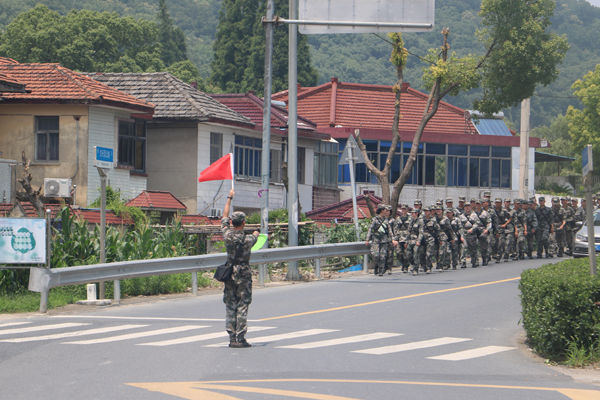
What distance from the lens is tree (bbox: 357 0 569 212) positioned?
25.7 meters

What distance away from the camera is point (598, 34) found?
513ft

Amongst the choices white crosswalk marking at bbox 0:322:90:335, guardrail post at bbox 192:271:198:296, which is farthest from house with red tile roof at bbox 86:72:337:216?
white crosswalk marking at bbox 0:322:90:335

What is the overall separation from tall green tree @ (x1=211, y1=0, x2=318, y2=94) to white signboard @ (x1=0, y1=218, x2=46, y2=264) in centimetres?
4802

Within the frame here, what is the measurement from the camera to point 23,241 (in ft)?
47.9

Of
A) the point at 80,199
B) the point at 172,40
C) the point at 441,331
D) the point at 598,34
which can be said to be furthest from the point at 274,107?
the point at 598,34

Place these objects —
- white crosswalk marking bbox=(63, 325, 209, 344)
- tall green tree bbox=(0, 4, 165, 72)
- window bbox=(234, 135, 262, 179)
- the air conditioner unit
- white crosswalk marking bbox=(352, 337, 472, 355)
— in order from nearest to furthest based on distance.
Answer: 1. white crosswalk marking bbox=(352, 337, 472, 355)
2. white crosswalk marking bbox=(63, 325, 209, 344)
3. the air conditioner unit
4. window bbox=(234, 135, 262, 179)
5. tall green tree bbox=(0, 4, 165, 72)

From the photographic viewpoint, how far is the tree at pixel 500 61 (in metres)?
25.7

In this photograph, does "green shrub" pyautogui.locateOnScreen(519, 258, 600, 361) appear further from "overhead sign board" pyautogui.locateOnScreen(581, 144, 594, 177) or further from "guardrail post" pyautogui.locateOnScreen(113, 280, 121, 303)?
"guardrail post" pyautogui.locateOnScreen(113, 280, 121, 303)

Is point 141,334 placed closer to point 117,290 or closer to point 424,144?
point 117,290

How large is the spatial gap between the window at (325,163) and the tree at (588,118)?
30.8 metres

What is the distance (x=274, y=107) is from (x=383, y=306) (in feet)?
78.6

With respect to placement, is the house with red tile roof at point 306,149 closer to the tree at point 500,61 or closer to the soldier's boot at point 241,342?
the tree at point 500,61

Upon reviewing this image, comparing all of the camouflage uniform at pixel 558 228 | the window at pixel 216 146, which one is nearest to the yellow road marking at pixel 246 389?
the camouflage uniform at pixel 558 228

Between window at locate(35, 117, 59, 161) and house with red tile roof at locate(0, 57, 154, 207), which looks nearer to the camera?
house with red tile roof at locate(0, 57, 154, 207)
